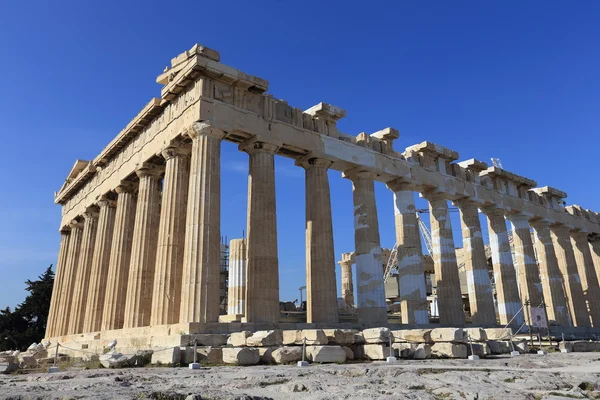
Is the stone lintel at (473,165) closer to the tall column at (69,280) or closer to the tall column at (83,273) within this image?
the tall column at (83,273)

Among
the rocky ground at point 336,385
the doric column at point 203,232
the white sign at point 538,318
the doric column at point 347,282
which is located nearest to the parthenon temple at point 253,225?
the doric column at point 203,232

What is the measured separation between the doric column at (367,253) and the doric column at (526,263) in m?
13.4

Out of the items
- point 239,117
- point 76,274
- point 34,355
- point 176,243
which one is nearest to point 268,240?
point 176,243

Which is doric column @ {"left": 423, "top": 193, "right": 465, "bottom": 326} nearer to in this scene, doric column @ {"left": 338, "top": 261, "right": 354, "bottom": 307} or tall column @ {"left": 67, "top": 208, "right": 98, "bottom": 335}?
doric column @ {"left": 338, "top": 261, "right": 354, "bottom": 307}

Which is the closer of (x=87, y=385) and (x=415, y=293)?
(x=87, y=385)

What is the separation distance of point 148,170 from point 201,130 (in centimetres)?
612

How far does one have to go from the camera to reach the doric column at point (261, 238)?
20.3m

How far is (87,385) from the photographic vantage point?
8.57 meters

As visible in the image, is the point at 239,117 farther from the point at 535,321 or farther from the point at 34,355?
the point at 535,321

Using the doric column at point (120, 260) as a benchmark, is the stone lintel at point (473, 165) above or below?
above

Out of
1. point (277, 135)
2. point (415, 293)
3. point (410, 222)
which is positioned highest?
point (277, 135)

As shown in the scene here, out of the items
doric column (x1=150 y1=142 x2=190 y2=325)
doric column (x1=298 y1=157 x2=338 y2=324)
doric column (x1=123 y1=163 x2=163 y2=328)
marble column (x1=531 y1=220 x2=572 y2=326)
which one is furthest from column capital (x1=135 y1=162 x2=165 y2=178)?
marble column (x1=531 y1=220 x2=572 y2=326)

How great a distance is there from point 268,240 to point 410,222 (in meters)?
10.5

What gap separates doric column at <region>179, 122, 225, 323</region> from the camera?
60.8ft
